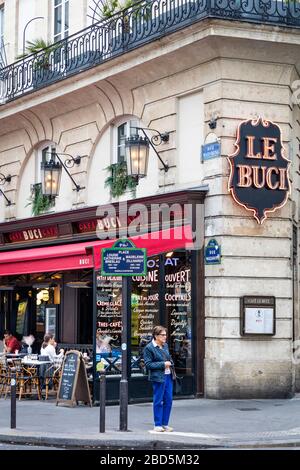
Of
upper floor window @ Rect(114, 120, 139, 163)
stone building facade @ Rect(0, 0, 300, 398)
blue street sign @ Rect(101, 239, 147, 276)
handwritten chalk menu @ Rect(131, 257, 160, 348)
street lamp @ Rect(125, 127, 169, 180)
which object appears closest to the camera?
blue street sign @ Rect(101, 239, 147, 276)

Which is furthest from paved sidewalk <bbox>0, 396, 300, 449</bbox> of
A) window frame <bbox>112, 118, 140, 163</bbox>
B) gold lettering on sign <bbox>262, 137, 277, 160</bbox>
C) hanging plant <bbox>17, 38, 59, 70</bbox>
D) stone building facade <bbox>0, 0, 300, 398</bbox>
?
hanging plant <bbox>17, 38, 59, 70</bbox>

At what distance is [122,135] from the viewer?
20438mm

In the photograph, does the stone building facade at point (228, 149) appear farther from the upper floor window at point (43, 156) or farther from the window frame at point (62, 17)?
the upper floor window at point (43, 156)

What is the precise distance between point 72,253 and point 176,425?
6.33m

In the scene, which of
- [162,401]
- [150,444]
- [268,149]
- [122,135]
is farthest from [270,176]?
[150,444]

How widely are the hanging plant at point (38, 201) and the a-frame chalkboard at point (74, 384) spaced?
6.50m

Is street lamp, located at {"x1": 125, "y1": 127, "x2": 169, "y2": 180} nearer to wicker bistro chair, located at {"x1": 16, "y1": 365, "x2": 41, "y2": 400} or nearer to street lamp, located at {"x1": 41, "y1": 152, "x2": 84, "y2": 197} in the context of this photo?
street lamp, located at {"x1": 41, "y1": 152, "x2": 84, "y2": 197}

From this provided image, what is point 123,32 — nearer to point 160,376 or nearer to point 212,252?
point 212,252

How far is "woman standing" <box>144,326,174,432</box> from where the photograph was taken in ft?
42.5

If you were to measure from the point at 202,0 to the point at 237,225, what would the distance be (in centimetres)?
450

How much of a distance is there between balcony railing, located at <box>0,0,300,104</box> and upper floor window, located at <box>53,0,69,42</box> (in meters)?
0.87

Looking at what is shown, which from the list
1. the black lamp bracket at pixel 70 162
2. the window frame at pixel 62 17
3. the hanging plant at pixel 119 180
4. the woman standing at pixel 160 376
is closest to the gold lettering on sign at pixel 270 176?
the hanging plant at pixel 119 180

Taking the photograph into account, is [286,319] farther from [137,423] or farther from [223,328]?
[137,423]

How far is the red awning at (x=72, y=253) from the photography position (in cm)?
1723
